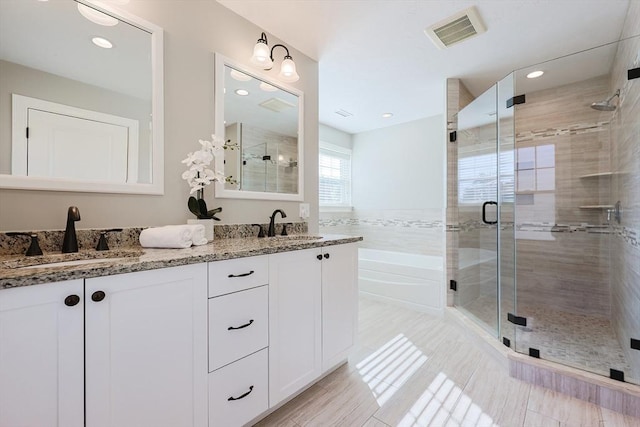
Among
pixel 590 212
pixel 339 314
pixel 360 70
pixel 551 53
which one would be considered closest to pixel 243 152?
pixel 339 314

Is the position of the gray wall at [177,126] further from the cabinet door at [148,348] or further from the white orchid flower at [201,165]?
the cabinet door at [148,348]

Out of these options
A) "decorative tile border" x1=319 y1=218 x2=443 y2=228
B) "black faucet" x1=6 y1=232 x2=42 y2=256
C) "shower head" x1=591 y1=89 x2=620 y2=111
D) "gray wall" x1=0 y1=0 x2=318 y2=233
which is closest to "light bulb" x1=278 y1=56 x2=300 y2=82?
"gray wall" x1=0 y1=0 x2=318 y2=233

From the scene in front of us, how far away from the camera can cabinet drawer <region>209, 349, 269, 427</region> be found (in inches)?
46.4

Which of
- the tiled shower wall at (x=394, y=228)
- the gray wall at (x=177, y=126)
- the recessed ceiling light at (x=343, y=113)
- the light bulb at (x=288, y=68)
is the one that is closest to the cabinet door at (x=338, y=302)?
the gray wall at (x=177, y=126)

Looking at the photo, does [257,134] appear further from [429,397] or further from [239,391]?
[429,397]

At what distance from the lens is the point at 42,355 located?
790mm

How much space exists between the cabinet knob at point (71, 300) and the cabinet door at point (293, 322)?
0.74 m

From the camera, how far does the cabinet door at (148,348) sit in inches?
34.5

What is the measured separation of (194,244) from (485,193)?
8.96 ft

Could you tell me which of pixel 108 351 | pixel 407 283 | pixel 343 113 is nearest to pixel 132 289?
pixel 108 351

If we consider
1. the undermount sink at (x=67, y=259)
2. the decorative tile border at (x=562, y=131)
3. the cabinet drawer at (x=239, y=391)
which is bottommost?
the cabinet drawer at (x=239, y=391)

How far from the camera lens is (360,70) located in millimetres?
2625

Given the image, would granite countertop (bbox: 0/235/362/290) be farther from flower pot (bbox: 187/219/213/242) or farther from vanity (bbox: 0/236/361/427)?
flower pot (bbox: 187/219/213/242)

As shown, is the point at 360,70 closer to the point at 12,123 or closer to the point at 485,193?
the point at 485,193
